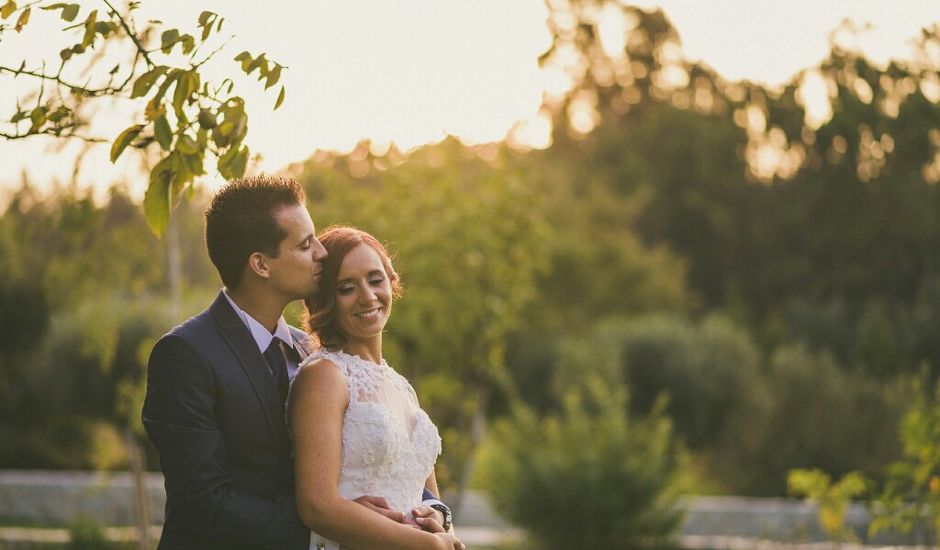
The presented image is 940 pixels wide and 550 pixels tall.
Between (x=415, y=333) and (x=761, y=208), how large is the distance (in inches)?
1112

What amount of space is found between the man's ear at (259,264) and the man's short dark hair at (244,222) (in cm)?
1

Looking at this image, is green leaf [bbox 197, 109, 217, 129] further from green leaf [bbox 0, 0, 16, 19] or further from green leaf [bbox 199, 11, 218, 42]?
green leaf [bbox 0, 0, 16, 19]

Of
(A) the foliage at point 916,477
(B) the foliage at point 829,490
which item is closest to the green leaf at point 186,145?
(A) the foliage at point 916,477

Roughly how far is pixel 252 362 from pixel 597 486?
30.1 feet

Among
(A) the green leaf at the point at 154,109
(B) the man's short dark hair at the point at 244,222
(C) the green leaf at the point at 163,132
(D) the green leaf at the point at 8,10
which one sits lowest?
(B) the man's short dark hair at the point at 244,222

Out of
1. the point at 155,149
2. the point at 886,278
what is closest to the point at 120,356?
the point at 155,149

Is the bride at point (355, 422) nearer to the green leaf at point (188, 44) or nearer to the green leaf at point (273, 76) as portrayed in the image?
the green leaf at point (273, 76)

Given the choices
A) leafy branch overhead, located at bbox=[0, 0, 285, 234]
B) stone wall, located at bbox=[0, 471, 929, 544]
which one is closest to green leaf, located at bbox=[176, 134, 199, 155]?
leafy branch overhead, located at bbox=[0, 0, 285, 234]

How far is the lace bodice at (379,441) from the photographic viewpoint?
3.46 metres

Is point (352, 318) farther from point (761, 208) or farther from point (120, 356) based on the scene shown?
point (761, 208)

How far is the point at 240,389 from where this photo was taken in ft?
10.8

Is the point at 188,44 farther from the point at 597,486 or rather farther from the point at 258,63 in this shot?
the point at 597,486

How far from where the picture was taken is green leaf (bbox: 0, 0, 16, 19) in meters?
3.40

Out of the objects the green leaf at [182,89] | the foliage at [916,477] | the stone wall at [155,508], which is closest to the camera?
the green leaf at [182,89]
